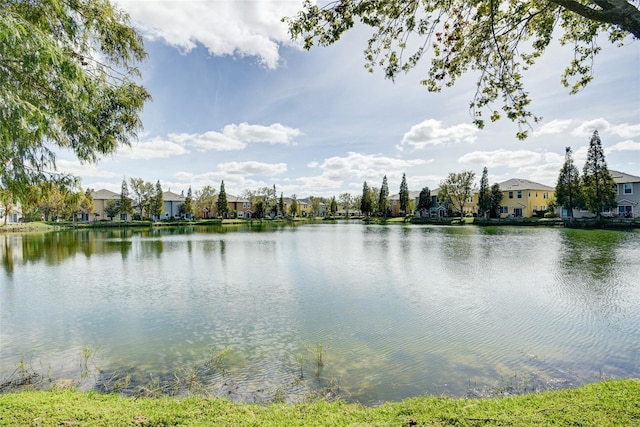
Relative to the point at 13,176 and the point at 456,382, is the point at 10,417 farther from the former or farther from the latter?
the point at 456,382

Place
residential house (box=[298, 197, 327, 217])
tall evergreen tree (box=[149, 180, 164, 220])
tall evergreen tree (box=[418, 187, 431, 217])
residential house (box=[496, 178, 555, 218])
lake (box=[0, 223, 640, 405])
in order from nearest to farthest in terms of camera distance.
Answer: lake (box=[0, 223, 640, 405])
residential house (box=[496, 178, 555, 218])
tall evergreen tree (box=[149, 180, 164, 220])
tall evergreen tree (box=[418, 187, 431, 217])
residential house (box=[298, 197, 327, 217])

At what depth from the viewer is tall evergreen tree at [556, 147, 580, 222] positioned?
4591cm

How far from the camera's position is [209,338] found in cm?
867

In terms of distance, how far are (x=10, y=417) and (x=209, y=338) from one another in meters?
4.83

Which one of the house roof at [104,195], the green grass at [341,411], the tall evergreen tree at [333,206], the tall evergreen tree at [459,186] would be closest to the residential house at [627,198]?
the tall evergreen tree at [459,186]

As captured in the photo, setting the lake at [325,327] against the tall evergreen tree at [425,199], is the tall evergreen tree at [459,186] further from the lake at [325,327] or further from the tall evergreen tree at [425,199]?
the lake at [325,327]

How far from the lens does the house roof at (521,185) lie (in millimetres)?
58844

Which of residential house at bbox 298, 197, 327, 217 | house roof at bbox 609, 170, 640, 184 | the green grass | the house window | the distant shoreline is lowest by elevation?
the green grass

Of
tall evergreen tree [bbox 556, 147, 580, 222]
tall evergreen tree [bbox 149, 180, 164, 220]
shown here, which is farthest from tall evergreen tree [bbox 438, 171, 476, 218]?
tall evergreen tree [bbox 149, 180, 164, 220]

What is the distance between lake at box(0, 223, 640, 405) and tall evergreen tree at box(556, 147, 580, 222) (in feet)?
105

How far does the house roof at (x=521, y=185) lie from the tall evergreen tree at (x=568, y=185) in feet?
31.7

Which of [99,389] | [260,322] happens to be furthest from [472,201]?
[99,389]

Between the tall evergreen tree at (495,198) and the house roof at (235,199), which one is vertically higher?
the house roof at (235,199)

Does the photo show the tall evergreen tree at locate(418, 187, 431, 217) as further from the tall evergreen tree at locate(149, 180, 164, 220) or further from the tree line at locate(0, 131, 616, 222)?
the tall evergreen tree at locate(149, 180, 164, 220)
